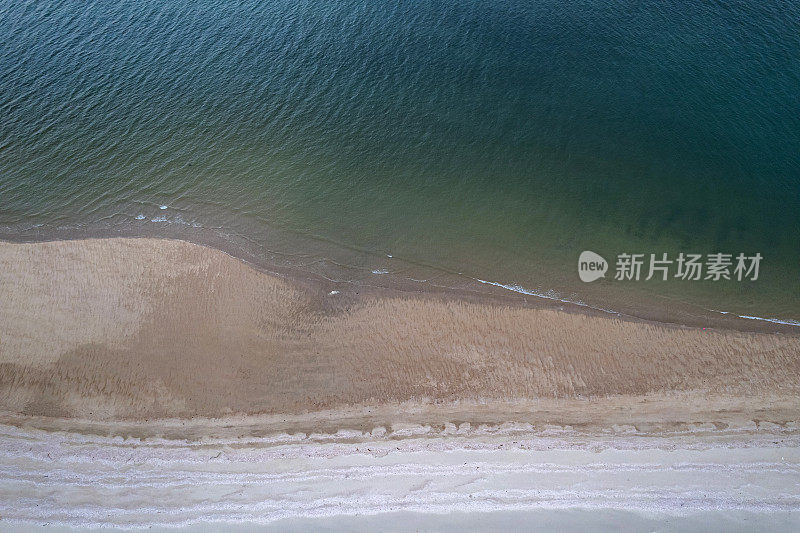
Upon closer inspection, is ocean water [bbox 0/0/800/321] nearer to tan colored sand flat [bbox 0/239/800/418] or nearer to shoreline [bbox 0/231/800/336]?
shoreline [bbox 0/231/800/336]

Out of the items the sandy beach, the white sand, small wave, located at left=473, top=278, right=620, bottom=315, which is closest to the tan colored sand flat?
the sandy beach

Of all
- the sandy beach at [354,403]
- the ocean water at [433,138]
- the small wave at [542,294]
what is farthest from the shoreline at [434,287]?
the sandy beach at [354,403]

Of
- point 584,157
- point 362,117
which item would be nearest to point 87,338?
point 362,117

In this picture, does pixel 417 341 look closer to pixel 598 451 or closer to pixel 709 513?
pixel 598 451

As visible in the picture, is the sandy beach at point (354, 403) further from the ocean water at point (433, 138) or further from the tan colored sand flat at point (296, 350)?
the ocean water at point (433, 138)

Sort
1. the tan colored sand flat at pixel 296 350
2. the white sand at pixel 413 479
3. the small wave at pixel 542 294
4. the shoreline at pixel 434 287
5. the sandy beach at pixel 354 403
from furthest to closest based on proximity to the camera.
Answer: the small wave at pixel 542 294 → the shoreline at pixel 434 287 → the tan colored sand flat at pixel 296 350 → the sandy beach at pixel 354 403 → the white sand at pixel 413 479

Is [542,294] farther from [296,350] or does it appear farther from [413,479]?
[296,350]
